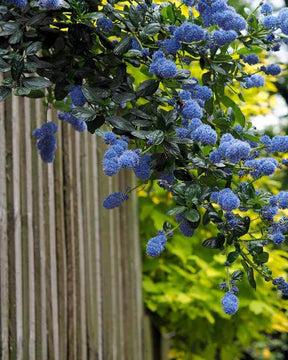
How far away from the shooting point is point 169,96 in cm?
143

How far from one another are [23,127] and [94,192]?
63 centimetres

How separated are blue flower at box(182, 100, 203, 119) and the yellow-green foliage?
1948mm

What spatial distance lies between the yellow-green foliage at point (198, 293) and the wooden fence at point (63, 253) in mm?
155

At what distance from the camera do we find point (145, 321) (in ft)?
11.7

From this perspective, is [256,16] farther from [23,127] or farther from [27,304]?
[27,304]

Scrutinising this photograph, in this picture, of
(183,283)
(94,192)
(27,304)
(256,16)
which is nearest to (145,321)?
(183,283)

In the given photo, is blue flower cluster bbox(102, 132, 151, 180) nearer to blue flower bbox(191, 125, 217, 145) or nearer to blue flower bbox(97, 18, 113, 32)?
blue flower bbox(191, 125, 217, 145)

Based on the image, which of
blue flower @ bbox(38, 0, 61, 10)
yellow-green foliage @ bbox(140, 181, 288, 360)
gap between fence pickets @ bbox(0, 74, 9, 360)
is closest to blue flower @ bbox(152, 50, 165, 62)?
blue flower @ bbox(38, 0, 61, 10)

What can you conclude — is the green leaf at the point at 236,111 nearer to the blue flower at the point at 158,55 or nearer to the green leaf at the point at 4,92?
the blue flower at the point at 158,55

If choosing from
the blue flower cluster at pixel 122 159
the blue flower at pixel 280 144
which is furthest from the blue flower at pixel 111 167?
the blue flower at pixel 280 144

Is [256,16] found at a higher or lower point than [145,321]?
higher

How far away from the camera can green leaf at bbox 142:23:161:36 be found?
1.40m

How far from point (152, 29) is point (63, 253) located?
1.38 metres

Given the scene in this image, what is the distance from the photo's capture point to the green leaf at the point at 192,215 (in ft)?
4.23
